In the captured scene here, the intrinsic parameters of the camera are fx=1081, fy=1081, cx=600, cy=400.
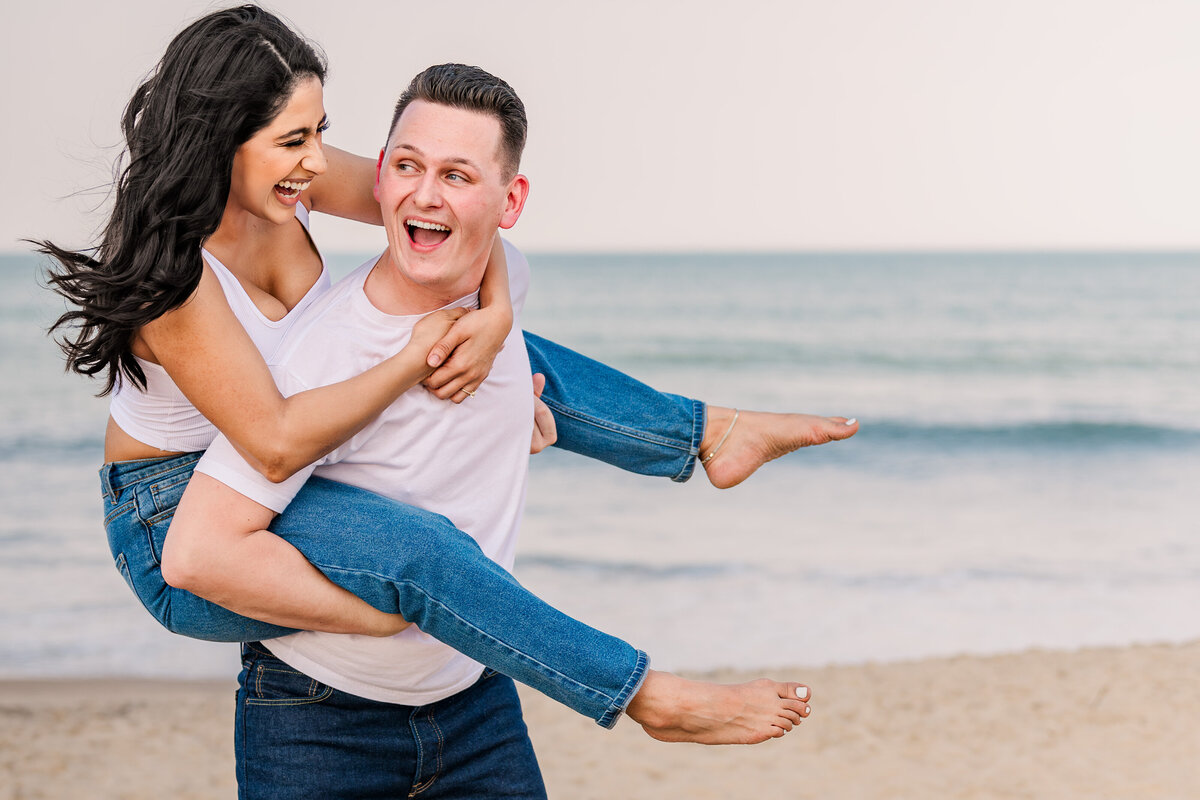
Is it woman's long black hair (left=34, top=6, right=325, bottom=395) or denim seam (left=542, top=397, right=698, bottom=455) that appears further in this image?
denim seam (left=542, top=397, right=698, bottom=455)

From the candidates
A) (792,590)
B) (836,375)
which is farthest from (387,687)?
(836,375)

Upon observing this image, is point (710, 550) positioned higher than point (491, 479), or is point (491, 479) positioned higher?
point (491, 479)

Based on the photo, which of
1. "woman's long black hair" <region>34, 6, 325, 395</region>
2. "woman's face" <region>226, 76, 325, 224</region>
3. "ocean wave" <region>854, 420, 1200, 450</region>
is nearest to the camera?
"woman's long black hair" <region>34, 6, 325, 395</region>

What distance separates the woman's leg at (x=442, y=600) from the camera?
1.95 meters

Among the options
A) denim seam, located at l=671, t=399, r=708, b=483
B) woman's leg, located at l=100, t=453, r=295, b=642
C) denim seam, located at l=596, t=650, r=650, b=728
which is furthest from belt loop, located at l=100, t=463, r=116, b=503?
denim seam, located at l=671, t=399, r=708, b=483

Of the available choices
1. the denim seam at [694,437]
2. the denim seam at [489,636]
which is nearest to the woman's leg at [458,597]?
the denim seam at [489,636]

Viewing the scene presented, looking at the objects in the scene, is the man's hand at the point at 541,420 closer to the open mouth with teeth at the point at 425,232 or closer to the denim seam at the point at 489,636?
the open mouth with teeth at the point at 425,232

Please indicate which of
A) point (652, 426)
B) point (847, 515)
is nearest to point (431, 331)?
point (652, 426)

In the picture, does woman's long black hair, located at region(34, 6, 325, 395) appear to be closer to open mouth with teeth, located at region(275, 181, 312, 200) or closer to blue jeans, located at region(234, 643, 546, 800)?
open mouth with teeth, located at region(275, 181, 312, 200)

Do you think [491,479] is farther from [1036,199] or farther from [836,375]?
[1036,199]

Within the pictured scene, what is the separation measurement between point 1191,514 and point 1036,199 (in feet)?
65.5

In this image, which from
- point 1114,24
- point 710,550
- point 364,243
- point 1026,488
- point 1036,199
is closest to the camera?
point 710,550

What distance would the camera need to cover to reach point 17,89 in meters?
17.4

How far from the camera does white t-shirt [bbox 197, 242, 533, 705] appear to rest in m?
2.11
